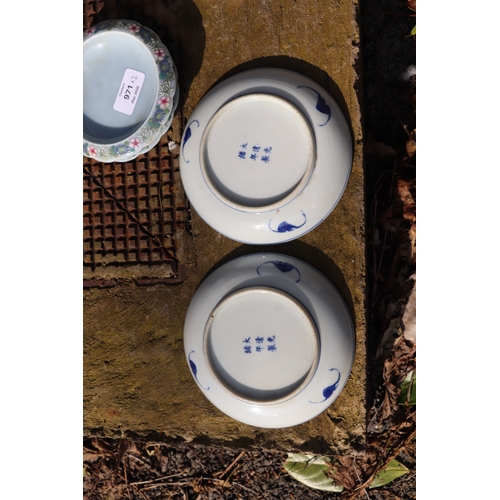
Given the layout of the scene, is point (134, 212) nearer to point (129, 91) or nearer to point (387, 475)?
point (129, 91)

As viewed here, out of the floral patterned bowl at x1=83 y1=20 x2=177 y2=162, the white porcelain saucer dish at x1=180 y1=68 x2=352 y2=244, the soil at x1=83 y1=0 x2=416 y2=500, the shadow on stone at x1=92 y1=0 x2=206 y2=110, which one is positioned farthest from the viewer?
the soil at x1=83 y1=0 x2=416 y2=500

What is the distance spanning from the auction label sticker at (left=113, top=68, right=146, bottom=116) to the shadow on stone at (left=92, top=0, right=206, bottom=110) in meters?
0.14

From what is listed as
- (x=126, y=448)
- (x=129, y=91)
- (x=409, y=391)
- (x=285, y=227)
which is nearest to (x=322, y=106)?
(x=285, y=227)

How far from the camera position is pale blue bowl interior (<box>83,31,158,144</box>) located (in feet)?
4.74

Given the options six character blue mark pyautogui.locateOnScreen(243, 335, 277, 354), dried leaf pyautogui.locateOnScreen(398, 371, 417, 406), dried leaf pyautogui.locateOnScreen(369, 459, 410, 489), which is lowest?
dried leaf pyautogui.locateOnScreen(369, 459, 410, 489)

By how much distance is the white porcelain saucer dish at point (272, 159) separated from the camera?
1.25 meters

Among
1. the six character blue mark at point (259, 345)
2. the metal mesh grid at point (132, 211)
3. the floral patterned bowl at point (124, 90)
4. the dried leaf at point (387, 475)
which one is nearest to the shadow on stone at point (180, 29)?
the floral patterned bowl at point (124, 90)

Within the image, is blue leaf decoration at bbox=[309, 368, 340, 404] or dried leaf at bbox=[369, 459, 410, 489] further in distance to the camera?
dried leaf at bbox=[369, 459, 410, 489]

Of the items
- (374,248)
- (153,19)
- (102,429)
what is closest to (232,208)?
(374,248)

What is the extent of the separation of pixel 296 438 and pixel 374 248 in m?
0.67

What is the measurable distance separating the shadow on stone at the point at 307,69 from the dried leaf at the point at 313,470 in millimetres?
1114

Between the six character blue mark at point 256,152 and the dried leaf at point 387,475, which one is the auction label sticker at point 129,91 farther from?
the dried leaf at point 387,475

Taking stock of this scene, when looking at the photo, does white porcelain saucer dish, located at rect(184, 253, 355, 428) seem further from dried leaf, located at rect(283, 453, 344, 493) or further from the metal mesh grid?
dried leaf, located at rect(283, 453, 344, 493)

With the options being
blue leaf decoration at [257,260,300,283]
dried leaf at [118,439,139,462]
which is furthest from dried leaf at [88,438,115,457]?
blue leaf decoration at [257,260,300,283]
